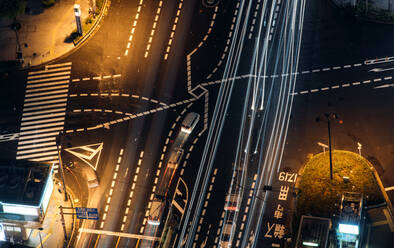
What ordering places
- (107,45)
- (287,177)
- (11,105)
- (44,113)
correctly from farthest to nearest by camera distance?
(107,45) → (11,105) → (44,113) → (287,177)

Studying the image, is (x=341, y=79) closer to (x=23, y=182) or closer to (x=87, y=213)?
(x=87, y=213)

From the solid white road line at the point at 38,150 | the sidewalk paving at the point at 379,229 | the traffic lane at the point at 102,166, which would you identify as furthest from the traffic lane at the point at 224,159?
the solid white road line at the point at 38,150

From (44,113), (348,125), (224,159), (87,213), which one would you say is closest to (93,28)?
(44,113)

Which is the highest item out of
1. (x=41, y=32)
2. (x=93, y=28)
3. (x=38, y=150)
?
(x=93, y=28)

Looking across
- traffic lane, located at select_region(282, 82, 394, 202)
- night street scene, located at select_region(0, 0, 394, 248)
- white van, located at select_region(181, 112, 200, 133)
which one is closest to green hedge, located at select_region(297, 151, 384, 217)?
night street scene, located at select_region(0, 0, 394, 248)

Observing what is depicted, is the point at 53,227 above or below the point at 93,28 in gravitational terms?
below

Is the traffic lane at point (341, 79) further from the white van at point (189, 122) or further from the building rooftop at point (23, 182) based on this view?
the building rooftop at point (23, 182)
